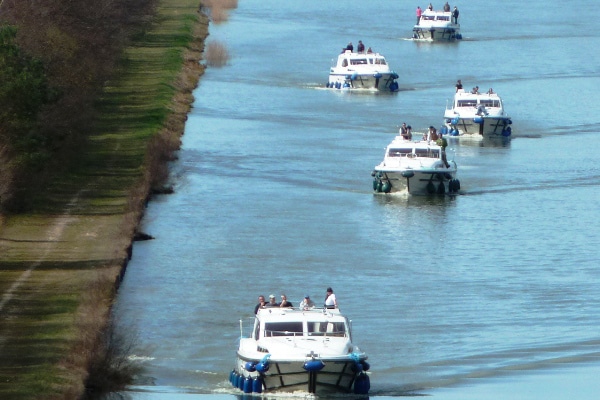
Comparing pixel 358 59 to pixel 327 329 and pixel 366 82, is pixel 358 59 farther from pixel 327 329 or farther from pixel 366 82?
→ pixel 327 329

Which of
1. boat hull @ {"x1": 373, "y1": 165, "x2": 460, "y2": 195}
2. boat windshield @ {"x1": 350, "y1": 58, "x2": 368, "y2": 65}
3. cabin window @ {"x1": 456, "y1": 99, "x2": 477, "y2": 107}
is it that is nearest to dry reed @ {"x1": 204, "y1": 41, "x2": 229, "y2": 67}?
boat windshield @ {"x1": 350, "y1": 58, "x2": 368, "y2": 65}

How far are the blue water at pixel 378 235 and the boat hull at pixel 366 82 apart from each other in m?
1.13

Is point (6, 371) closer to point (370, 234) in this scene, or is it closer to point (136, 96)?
point (370, 234)

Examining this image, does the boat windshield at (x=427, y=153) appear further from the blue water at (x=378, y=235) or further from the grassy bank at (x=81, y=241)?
the grassy bank at (x=81, y=241)

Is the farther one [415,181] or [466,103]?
[466,103]

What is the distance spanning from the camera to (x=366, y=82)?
3698 inches

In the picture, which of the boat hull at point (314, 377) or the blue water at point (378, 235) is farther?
the blue water at point (378, 235)

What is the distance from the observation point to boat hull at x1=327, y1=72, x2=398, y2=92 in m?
93.6

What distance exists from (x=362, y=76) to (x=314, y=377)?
61986mm

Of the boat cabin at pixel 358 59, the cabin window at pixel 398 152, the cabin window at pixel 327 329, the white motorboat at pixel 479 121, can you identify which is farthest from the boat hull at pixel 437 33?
the cabin window at pixel 327 329

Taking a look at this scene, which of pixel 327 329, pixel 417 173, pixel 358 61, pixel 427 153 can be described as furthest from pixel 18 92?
pixel 358 61

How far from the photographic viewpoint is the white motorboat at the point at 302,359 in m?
33.0

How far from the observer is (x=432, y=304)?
43.4 meters

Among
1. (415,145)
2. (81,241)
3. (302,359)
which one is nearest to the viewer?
(302,359)
